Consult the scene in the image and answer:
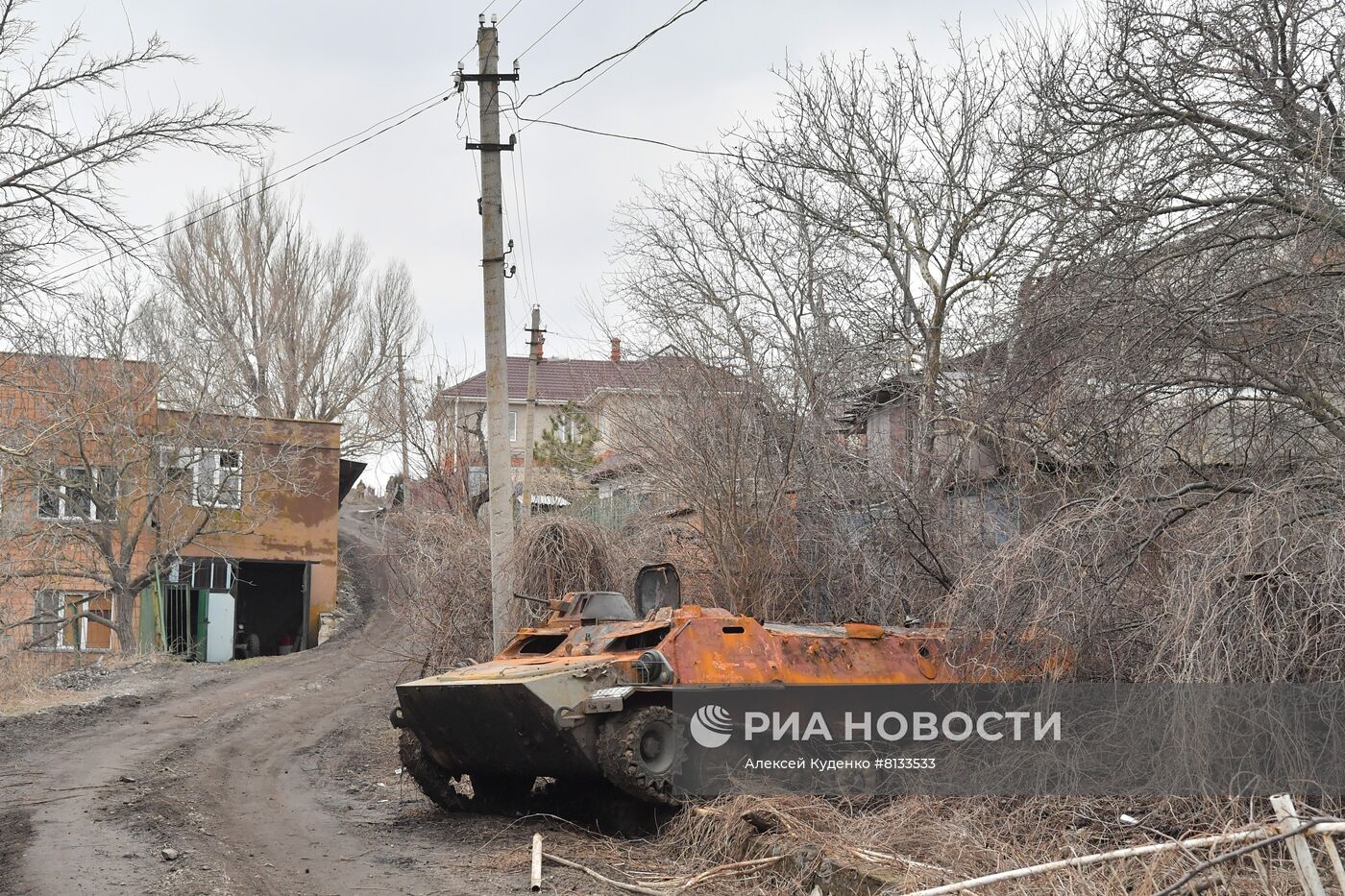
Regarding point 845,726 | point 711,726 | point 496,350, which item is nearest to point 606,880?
point 711,726

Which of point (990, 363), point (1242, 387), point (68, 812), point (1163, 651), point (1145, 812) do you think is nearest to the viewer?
point (1163, 651)

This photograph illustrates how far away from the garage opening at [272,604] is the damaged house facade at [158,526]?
3 cm

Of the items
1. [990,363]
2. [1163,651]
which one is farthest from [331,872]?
[990,363]

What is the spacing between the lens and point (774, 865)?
8.64m

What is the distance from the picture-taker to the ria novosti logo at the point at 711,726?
35.3 feet

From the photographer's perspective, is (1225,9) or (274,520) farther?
(274,520)

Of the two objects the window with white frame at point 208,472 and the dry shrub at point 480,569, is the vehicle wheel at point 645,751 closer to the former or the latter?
the dry shrub at point 480,569

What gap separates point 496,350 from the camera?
15109mm

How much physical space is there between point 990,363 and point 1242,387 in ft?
14.7

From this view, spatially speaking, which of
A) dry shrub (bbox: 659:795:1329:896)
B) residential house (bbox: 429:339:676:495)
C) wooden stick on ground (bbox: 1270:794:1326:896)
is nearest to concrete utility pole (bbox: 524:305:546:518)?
residential house (bbox: 429:339:676:495)

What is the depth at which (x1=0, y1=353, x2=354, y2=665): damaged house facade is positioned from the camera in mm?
27609

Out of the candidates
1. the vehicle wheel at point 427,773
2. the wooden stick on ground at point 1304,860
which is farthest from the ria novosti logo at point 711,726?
the wooden stick on ground at point 1304,860

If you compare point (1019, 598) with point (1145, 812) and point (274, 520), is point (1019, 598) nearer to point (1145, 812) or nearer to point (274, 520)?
point (1145, 812)

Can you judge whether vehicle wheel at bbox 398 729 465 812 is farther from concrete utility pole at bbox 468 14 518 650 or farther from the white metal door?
the white metal door
